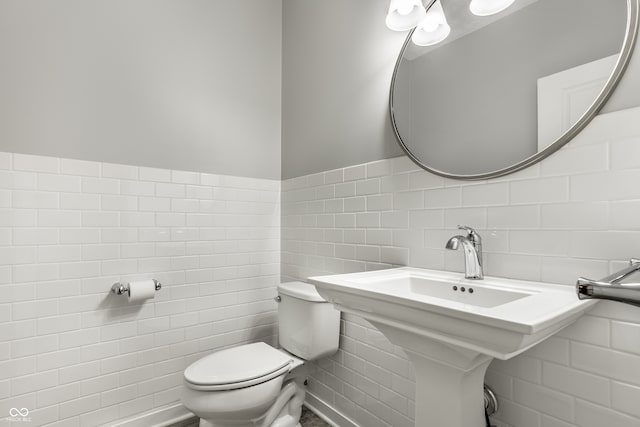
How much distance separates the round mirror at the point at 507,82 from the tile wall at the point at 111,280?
1.24 meters

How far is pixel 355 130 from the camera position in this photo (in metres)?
1.67

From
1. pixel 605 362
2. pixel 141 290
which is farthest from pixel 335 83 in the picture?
pixel 605 362

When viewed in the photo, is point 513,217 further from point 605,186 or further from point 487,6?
point 487,6

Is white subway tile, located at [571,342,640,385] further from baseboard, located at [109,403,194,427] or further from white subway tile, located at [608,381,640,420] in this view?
baseboard, located at [109,403,194,427]

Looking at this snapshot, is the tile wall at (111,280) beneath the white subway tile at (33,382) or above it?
above

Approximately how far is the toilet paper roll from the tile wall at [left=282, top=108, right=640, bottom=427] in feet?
3.59

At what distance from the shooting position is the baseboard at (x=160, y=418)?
5.38 feet

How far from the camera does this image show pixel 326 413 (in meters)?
1.77

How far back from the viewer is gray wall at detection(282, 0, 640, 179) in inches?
60.4

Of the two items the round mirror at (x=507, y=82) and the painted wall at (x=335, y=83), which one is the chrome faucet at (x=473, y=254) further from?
the painted wall at (x=335, y=83)

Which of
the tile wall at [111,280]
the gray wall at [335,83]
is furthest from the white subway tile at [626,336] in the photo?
the tile wall at [111,280]

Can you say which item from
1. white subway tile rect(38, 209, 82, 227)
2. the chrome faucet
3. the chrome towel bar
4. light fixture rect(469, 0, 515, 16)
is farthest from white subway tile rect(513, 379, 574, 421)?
white subway tile rect(38, 209, 82, 227)

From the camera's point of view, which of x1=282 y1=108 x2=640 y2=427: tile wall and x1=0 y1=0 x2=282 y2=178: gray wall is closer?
x1=282 y1=108 x2=640 y2=427: tile wall
